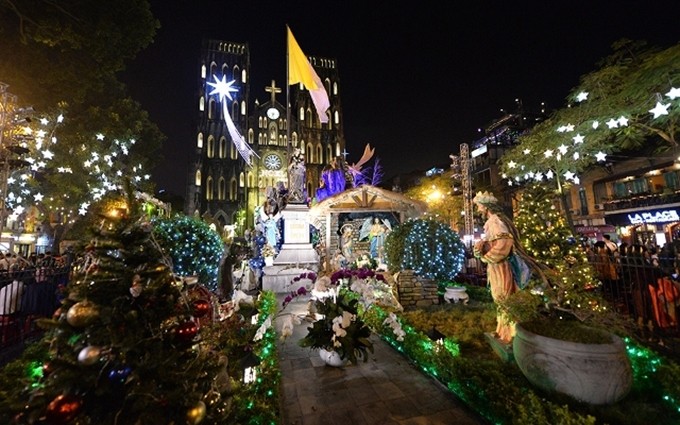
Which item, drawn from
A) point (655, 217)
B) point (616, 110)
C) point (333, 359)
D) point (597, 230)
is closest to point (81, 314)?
point (333, 359)

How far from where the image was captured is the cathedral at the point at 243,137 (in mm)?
50656

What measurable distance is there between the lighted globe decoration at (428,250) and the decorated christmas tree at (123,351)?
7174 mm

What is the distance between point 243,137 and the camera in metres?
49.3

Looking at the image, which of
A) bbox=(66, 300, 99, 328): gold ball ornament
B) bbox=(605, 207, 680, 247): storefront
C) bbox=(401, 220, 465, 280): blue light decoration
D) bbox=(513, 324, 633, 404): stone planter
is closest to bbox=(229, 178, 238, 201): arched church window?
bbox=(401, 220, 465, 280): blue light decoration

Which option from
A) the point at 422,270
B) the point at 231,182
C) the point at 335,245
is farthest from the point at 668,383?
the point at 231,182

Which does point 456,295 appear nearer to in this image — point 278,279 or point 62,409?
point 278,279

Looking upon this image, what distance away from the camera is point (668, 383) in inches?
126

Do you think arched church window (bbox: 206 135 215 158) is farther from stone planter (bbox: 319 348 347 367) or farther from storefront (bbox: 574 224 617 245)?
stone planter (bbox: 319 348 347 367)

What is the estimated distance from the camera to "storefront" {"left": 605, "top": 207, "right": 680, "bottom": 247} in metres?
17.0

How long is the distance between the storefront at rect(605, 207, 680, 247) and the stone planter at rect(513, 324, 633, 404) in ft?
60.9

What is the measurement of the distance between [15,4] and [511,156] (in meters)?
19.2

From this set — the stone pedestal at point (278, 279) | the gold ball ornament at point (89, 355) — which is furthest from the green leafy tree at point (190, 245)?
the gold ball ornament at point (89, 355)

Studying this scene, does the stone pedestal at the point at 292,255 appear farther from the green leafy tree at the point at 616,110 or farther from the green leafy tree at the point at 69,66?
the green leafy tree at the point at 616,110

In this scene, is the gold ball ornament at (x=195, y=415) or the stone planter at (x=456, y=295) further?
the stone planter at (x=456, y=295)
